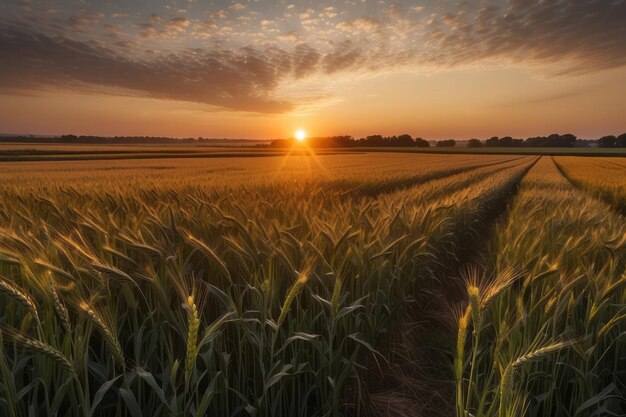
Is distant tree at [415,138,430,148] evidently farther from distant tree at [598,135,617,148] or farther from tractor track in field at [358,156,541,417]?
tractor track in field at [358,156,541,417]

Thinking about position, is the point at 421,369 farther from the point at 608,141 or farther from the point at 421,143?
the point at 608,141

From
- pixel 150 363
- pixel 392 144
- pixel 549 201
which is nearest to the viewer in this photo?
pixel 150 363

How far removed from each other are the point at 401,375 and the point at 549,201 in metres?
6.58

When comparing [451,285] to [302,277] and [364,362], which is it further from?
[302,277]

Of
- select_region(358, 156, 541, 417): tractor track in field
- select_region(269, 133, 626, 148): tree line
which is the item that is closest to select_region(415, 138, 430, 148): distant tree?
select_region(269, 133, 626, 148): tree line

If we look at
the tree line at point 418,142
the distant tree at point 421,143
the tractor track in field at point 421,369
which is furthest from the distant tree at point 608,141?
the tractor track in field at point 421,369

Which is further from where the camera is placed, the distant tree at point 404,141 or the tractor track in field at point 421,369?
the distant tree at point 404,141

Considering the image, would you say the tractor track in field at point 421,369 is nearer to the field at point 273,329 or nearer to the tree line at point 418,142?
the field at point 273,329

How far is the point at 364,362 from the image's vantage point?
2.27 metres

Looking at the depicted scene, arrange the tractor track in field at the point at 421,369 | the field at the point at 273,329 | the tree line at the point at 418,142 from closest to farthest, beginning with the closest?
the field at the point at 273,329, the tractor track in field at the point at 421,369, the tree line at the point at 418,142

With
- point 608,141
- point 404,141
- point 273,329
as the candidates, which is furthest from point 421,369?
point 608,141

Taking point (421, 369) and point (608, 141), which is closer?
point (421, 369)

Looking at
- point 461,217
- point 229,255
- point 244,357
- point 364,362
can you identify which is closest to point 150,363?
point 244,357

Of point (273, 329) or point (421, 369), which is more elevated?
point (273, 329)
